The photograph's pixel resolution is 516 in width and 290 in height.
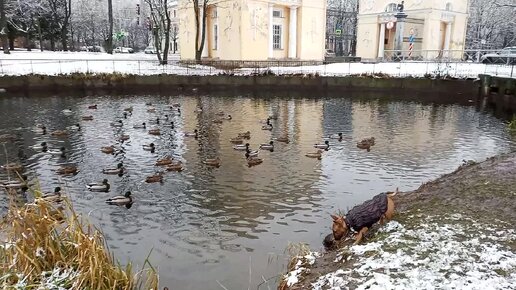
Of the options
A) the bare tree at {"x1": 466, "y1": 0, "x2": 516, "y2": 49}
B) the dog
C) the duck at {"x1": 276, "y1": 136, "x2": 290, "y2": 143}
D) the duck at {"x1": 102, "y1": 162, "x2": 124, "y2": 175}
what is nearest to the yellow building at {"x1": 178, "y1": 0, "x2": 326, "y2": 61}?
the duck at {"x1": 276, "y1": 136, "x2": 290, "y2": 143}

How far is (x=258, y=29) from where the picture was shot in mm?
43781

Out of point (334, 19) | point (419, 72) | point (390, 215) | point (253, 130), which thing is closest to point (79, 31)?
point (334, 19)

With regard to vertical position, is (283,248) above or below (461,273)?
below

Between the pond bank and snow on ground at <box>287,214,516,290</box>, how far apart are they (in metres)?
29.6

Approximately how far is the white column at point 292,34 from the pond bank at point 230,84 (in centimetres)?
1026

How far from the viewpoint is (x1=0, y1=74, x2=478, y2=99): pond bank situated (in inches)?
1336

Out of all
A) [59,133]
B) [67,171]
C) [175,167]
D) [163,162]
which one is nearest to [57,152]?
[67,171]

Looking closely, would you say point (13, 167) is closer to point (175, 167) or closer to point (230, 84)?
point (175, 167)

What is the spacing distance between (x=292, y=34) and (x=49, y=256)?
43026mm

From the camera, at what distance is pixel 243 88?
122 ft

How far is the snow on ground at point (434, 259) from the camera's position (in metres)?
5.45

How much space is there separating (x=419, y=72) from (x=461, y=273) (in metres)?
34.3

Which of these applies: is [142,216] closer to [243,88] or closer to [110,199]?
[110,199]

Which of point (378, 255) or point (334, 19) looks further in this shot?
point (334, 19)
